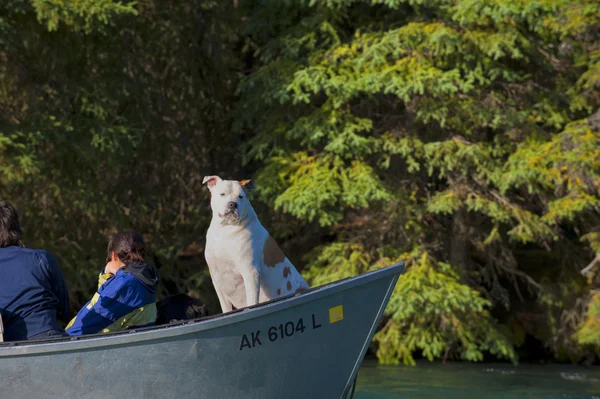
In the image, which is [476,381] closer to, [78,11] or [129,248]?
[78,11]

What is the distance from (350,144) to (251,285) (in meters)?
6.02

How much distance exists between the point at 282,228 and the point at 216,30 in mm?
2893

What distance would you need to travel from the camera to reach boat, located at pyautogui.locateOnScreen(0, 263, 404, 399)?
17.5ft

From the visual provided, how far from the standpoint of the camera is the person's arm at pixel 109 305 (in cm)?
523

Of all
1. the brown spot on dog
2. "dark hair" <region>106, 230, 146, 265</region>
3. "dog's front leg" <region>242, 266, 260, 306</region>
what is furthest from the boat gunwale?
the brown spot on dog

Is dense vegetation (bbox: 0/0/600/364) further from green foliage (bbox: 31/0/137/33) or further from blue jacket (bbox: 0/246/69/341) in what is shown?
blue jacket (bbox: 0/246/69/341)

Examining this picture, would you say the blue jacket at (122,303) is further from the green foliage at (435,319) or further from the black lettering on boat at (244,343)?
the green foliage at (435,319)

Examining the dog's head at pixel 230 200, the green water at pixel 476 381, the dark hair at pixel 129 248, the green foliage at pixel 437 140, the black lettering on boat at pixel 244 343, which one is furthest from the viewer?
the green foliage at pixel 437 140

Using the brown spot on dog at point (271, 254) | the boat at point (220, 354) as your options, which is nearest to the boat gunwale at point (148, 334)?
the boat at point (220, 354)

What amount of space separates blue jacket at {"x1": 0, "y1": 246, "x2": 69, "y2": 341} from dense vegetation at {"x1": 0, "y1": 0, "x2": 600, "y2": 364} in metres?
6.13

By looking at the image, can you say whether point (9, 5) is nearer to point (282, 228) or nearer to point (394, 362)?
point (282, 228)

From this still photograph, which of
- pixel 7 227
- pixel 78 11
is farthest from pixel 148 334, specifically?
pixel 78 11

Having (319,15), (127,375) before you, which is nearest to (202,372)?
(127,375)

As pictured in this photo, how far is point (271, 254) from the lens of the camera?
6438mm
